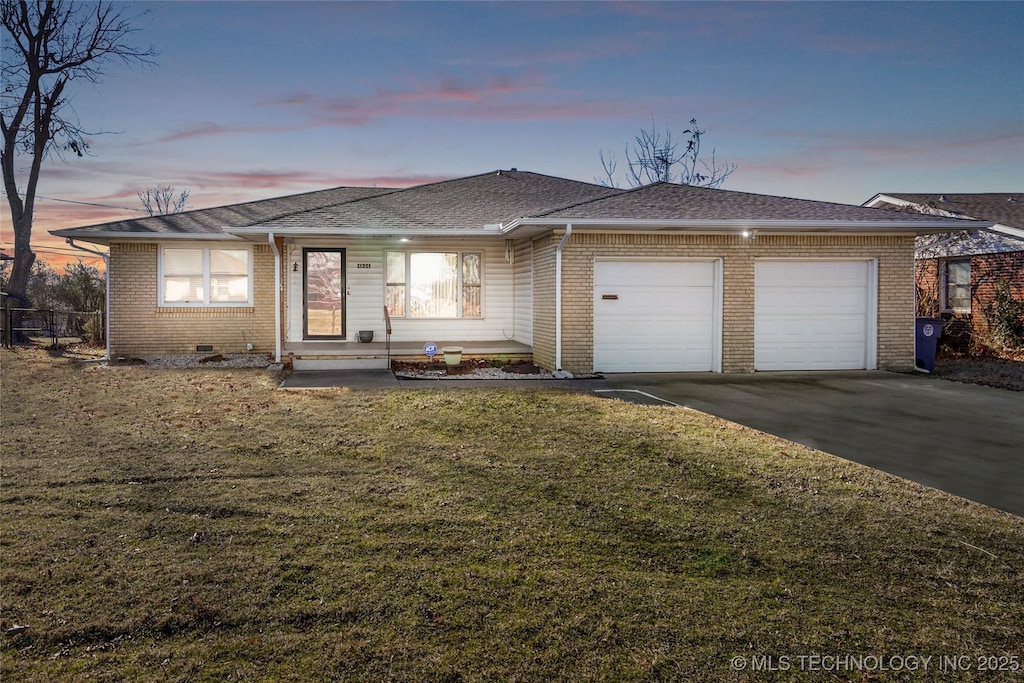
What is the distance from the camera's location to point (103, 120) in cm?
2394

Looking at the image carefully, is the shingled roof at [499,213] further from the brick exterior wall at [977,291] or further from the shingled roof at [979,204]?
the shingled roof at [979,204]

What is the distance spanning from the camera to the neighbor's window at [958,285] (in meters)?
18.7

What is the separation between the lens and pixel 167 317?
16016 millimetres

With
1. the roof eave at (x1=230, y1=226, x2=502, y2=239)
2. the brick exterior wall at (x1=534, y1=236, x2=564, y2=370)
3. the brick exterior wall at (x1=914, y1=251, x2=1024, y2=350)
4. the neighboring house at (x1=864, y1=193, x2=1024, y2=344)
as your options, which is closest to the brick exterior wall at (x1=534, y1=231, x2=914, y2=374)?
the brick exterior wall at (x1=534, y1=236, x2=564, y2=370)

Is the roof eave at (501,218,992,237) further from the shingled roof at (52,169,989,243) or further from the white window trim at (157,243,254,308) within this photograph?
the white window trim at (157,243,254,308)

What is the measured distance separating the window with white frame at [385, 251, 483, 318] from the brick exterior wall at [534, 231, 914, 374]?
246 cm

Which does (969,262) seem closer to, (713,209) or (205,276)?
(713,209)

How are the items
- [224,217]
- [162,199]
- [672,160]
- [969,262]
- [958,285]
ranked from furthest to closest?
[162,199], [672,160], [958,285], [969,262], [224,217]

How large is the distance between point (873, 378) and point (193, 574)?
12150 mm

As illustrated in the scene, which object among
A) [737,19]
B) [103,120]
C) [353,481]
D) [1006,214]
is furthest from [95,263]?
[1006,214]

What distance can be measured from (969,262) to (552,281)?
1325cm

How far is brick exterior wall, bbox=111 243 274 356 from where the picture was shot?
15828 millimetres

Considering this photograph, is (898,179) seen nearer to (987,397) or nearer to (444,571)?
(987,397)

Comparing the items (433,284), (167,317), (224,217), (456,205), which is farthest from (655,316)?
(167,317)
